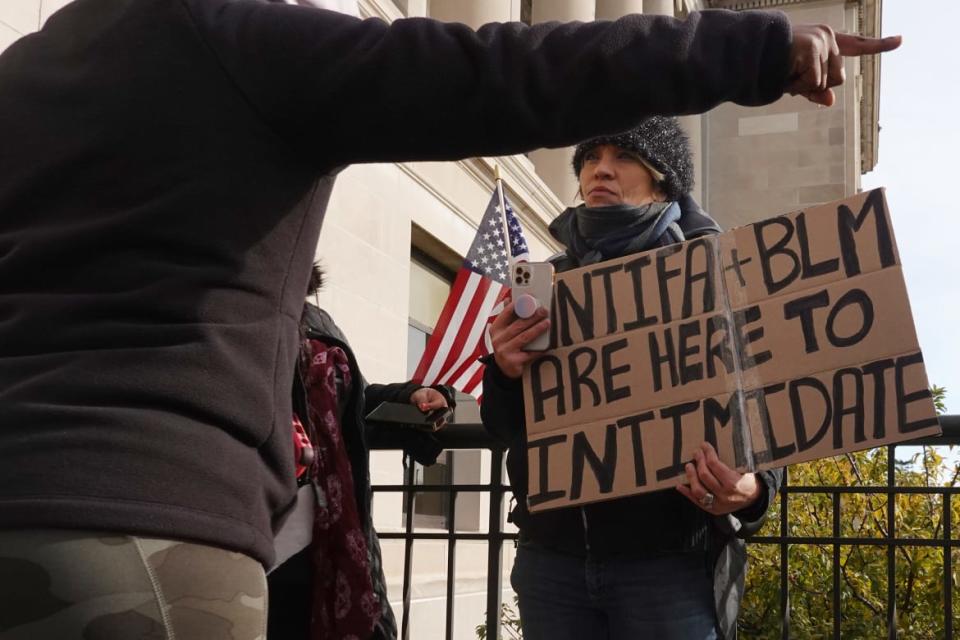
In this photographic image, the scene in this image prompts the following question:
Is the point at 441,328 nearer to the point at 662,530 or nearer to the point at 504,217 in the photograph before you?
the point at 504,217

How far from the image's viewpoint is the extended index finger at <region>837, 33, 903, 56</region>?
164 cm

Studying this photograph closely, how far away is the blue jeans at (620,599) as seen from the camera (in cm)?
288

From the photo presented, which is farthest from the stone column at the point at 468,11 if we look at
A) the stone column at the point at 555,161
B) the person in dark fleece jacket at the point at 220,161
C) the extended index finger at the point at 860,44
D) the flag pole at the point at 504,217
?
the person in dark fleece jacket at the point at 220,161

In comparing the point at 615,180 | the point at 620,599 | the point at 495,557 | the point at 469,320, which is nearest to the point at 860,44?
the point at 620,599

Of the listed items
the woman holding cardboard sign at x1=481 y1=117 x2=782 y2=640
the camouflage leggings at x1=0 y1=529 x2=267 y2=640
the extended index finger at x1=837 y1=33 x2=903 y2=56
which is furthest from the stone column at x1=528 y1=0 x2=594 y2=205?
the camouflage leggings at x1=0 y1=529 x2=267 y2=640

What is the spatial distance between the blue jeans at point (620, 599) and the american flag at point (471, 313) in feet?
15.6

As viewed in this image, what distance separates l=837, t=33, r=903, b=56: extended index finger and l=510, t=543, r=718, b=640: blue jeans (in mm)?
1609

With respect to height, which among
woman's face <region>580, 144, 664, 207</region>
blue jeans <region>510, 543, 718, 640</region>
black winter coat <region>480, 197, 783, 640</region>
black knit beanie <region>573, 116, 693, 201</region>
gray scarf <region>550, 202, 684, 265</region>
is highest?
black knit beanie <region>573, 116, 693, 201</region>

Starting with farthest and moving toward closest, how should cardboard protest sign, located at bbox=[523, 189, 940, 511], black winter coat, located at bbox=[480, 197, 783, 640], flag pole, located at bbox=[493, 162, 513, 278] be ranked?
flag pole, located at bbox=[493, 162, 513, 278] → black winter coat, located at bbox=[480, 197, 783, 640] → cardboard protest sign, located at bbox=[523, 189, 940, 511]

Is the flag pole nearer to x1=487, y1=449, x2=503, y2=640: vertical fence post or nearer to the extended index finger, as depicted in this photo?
x1=487, y1=449, x2=503, y2=640: vertical fence post

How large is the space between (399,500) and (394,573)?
76 cm

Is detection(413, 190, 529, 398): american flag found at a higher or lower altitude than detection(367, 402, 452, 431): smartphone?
higher

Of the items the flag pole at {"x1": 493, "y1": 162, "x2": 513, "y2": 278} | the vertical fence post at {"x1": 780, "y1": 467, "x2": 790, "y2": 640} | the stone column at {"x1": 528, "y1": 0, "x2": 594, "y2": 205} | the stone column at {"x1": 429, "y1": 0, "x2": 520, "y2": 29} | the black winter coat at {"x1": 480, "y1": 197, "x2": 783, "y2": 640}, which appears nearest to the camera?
the black winter coat at {"x1": 480, "y1": 197, "x2": 783, "y2": 640}

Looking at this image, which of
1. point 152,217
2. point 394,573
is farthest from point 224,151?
point 394,573
